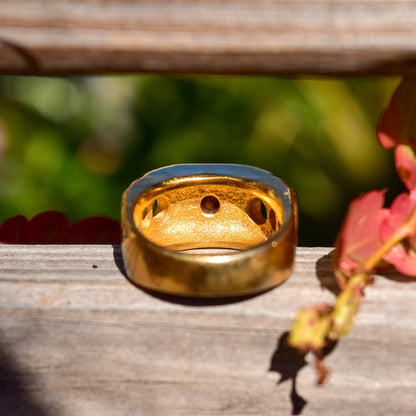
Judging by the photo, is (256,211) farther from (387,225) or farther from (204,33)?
(204,33)

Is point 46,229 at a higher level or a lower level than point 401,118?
lower

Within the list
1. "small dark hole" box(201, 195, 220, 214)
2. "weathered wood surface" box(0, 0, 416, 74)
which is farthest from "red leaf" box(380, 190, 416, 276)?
"small dark hole" box(201, 195, 220, 214)

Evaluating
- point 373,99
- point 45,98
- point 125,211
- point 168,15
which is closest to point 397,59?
point 168,15

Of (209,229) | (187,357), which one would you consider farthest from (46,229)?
(187,357)

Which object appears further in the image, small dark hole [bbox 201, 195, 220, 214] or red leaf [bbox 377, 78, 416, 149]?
small dark hole [bbox 201, 195, 220, 214]

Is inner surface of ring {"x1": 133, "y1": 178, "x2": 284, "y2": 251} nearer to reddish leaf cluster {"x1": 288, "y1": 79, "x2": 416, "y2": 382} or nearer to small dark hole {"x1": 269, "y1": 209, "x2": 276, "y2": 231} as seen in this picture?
small dark hole {"x1": 269, "y1": 209, "x2": 276, "y2": 231}

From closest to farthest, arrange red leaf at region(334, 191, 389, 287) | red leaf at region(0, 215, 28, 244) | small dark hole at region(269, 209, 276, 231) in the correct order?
red leaf at region(334, 191, 389, 287) → small dark hole at region(269, 209, 276, 231) → red leaf at region(0, 215, 28, 244)

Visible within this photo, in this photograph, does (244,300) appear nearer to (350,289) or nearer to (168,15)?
(350,289)
